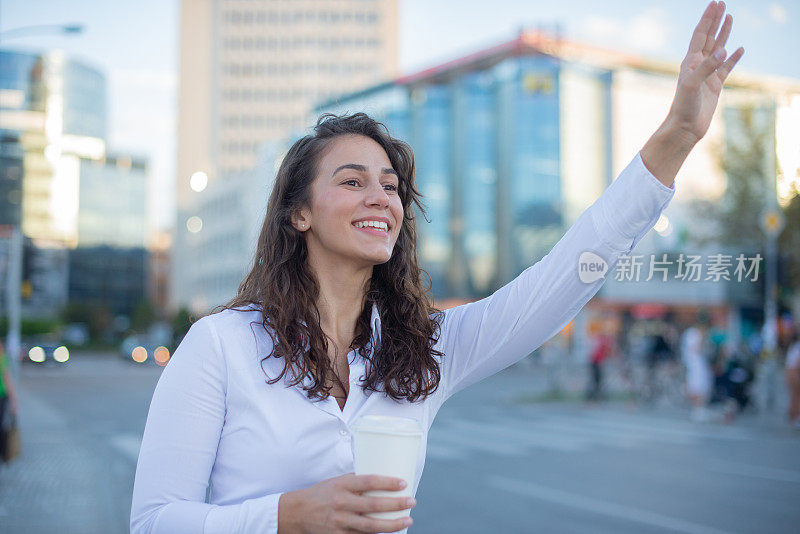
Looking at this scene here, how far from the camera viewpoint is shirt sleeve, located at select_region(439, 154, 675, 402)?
1702mm

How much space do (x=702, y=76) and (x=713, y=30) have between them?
13cm

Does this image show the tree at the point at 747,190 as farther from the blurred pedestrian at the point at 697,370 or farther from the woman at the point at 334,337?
the woman at the point at 334,337

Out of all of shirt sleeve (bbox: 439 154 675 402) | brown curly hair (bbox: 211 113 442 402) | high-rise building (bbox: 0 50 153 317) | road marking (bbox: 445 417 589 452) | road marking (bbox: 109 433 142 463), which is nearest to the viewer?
shirt sleeve (bbox: 439 154 675 402)

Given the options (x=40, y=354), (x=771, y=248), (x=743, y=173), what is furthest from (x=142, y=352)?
(x=771, y=248)

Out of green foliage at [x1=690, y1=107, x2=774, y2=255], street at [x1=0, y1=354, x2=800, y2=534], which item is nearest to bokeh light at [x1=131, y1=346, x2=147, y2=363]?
street at [x1=0, y1=354, x2=800, y2=534]

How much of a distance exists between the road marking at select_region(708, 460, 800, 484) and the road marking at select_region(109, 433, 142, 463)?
24.4ft

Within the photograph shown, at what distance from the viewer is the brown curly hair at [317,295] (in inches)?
71.6

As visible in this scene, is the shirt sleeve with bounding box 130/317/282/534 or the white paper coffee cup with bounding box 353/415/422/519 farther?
the shirt sleeve with bounding box 130/317/282/534

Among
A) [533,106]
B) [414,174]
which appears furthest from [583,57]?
[414,174]

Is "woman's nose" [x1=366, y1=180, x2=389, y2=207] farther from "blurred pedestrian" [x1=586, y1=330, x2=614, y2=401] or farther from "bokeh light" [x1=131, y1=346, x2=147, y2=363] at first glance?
"bokeh light" [x1=131, y1=346, x2=147, y2=363]

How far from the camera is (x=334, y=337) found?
6.47 ft

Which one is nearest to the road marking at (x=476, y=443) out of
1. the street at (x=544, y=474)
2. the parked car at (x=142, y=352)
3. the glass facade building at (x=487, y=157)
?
the street at (x=544, y=474)

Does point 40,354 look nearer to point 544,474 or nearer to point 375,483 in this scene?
point 544,474

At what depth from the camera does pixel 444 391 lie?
2.00m
